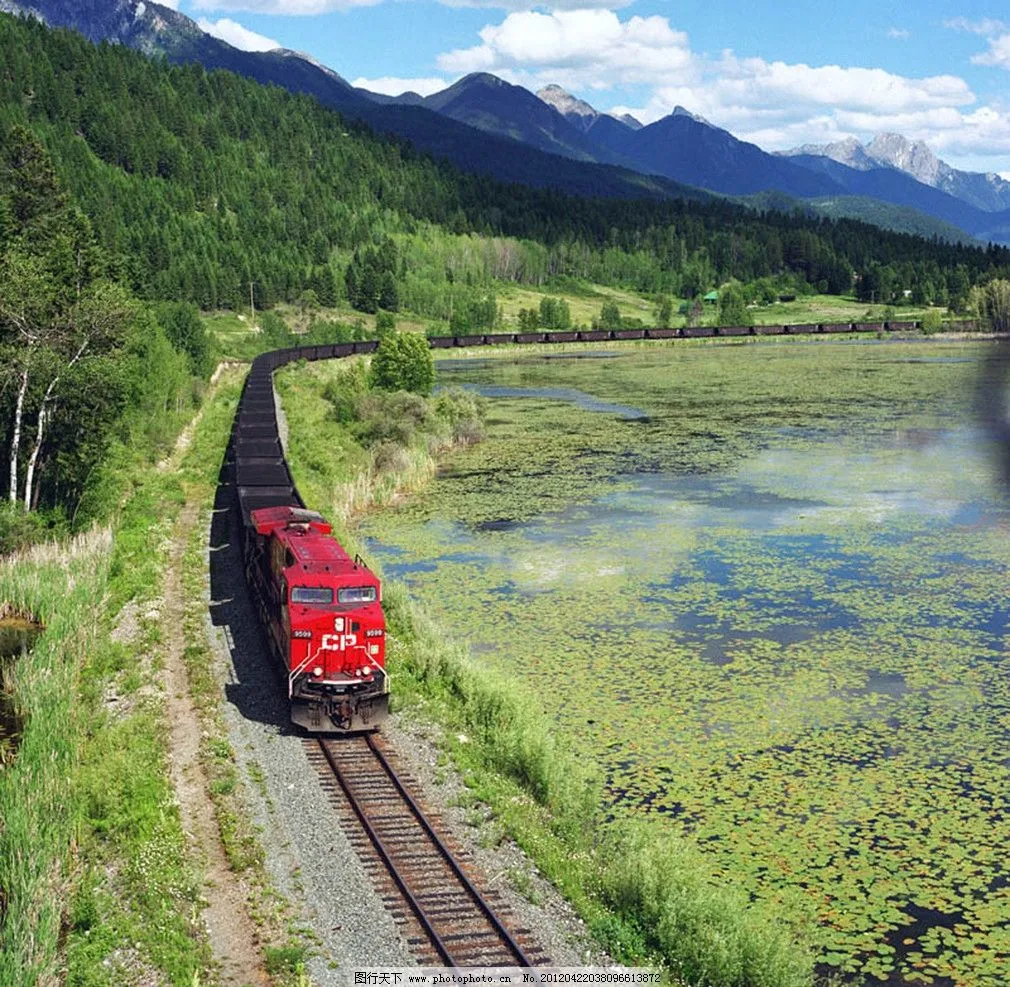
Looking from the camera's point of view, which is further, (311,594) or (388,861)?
(311,594)

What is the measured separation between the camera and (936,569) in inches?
1948

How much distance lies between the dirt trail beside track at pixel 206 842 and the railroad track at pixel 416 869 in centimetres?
278

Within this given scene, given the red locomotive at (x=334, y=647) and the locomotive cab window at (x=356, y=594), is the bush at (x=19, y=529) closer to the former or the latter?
the red locomotive at (x=334, y=647)

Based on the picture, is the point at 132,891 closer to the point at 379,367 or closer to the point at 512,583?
the point at 512,583

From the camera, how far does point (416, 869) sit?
23.5m

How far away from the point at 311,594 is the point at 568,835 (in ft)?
32.1

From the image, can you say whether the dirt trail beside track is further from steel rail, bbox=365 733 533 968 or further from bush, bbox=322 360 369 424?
bush, bbox=322 360 369 424

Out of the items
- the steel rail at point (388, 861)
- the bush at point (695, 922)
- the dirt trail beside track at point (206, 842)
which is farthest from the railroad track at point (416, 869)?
the dirt trail beside track at point (206, 842)

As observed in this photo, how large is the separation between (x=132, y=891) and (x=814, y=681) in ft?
73.2

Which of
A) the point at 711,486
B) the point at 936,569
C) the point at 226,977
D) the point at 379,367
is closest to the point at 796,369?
the point at 379,367

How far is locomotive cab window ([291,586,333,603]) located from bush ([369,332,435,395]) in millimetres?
76490

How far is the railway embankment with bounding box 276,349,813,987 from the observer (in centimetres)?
2067

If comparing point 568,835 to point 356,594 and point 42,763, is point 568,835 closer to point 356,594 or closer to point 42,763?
point 356,594

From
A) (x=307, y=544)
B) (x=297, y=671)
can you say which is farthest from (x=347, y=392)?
(x=297, y=671)
